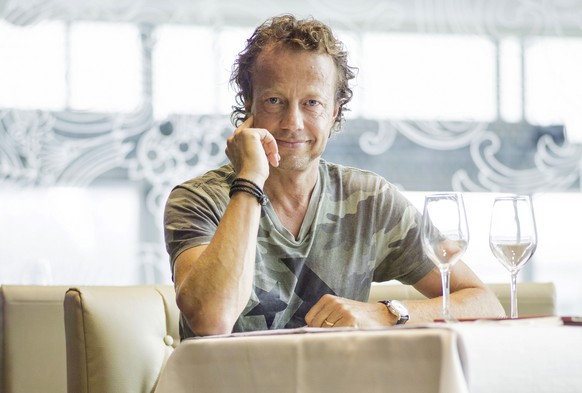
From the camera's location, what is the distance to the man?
5.42 ft

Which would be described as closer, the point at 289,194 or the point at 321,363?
the point at 321,363

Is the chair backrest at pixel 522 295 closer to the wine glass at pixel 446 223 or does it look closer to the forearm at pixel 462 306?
the forearm at pixel 462 306

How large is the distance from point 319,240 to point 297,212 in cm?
9

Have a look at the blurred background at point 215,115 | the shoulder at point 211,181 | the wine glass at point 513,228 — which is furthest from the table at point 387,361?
the blurred background at point 215,115

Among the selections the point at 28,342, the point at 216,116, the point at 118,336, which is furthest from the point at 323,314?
the point at 216,116

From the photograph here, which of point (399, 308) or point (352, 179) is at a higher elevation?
point (352, 179)

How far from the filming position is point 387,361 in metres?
0.99

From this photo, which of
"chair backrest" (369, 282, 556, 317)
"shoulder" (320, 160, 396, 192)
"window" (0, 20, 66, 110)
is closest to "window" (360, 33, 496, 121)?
"window" (0, 20, 66, 110)

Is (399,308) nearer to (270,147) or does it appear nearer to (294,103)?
(270,147)

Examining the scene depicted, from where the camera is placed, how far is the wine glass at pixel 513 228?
1.38 metres

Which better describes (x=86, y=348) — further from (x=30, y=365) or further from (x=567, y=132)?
(x=567, y=132)

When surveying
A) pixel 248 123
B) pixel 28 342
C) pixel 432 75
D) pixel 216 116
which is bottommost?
pixel 28 342

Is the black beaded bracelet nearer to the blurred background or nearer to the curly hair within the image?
the curly hair

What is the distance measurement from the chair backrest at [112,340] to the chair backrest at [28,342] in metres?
0.20
